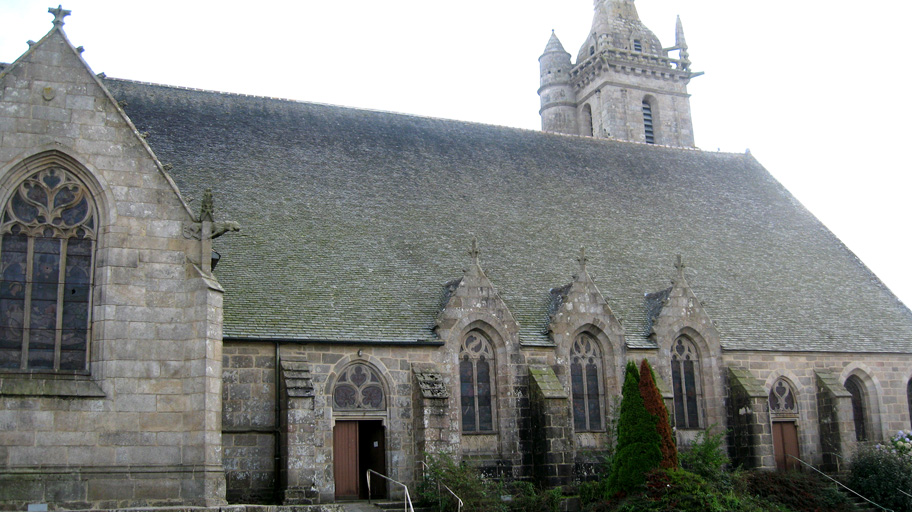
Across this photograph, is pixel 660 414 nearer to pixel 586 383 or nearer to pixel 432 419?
pixel 586 383

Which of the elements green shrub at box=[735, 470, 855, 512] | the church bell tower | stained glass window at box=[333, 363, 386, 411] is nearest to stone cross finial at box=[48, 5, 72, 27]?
stained glass window at box=[333, 363, 386, 411]

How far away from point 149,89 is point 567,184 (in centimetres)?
1342

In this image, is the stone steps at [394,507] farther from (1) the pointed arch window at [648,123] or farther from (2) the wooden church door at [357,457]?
(1) the pointed arch window at [648,123]

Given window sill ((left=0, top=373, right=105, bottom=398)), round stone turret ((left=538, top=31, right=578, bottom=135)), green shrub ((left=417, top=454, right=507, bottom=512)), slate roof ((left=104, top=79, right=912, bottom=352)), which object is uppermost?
round stone turret ((left=538, top=31, right=578, bottom=135))

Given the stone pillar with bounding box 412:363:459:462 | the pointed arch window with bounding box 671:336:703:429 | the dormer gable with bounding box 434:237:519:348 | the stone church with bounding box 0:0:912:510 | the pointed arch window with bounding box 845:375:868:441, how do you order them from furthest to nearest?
the pointed arch window with bounding box 845:375:868:441 → the pointed arch window with bounding box 671:336:703:429 → the dormer gable with bounding box 434:237:519:348 → the stone pillar with bounding box 412:363:459:462 → the stone church with bounding box 0:0:912:510

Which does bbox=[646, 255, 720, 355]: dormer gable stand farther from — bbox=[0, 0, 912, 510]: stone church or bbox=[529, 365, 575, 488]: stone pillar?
bbox=[529, 365, 575, 488]: stone pillar

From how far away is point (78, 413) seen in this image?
15117 millimetres

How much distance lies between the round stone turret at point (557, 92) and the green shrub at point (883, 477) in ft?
64.5

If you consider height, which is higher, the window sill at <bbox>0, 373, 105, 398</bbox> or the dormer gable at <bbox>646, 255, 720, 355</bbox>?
the dormer gable at <bbox>646, 255, 720, 355</bbox>

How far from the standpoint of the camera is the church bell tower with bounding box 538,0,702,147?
128ft

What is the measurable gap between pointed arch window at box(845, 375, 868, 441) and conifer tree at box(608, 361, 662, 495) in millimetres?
10962

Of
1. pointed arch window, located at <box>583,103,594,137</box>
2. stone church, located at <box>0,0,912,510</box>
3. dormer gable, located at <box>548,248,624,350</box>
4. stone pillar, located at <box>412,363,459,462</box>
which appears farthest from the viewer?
pointed arch window, located at <box>583,103,594,137</box>

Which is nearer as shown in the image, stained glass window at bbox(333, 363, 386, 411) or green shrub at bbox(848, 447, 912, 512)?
stained glass window at bbox(333, 363, 386, 411)

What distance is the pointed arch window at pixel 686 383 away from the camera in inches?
1029
